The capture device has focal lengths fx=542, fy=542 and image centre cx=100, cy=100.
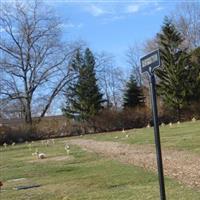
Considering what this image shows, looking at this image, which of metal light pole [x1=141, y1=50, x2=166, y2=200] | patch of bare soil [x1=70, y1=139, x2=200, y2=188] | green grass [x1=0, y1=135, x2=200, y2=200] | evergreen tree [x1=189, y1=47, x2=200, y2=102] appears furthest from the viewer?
evergreen tree [x1=189, y1=47, x2=200, y2=102]

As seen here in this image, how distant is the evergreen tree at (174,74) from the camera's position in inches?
2085

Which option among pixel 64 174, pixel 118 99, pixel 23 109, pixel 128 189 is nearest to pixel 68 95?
pixel 23 109

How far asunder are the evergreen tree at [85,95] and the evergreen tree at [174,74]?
683 centimetres

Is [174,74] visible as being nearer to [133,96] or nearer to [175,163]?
[133,96]

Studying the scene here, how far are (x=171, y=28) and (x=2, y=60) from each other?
1880 centimetres

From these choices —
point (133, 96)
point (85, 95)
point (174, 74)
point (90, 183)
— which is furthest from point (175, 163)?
point (133, 96)

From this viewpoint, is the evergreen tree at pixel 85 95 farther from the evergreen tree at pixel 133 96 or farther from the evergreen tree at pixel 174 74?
the evergreen tree at pixel 174 74

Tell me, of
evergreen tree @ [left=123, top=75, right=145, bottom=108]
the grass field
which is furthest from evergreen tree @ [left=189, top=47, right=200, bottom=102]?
the grass field

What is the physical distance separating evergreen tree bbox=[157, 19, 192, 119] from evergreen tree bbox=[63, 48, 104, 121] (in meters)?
6.83

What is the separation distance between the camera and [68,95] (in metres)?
59.1

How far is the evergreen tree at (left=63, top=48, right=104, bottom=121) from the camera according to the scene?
5541 cm

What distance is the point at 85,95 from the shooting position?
5669 cm

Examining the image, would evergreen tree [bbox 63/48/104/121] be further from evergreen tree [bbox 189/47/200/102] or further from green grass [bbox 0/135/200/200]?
green grass [bbox 0/135/200/200]

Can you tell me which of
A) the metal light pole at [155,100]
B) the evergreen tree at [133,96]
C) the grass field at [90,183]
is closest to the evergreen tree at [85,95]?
the evergreen tree at [133,96]
